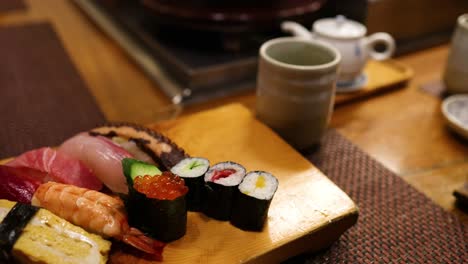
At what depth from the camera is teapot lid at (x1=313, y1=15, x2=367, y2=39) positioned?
5.11 feet

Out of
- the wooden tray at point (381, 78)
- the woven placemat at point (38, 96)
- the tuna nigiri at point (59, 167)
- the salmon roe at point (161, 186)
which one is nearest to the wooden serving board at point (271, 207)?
the salmon roe at point (161, 186)

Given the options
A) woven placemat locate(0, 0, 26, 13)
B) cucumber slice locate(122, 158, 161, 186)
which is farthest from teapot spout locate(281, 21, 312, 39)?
woven placemat locate(0, 0, 26, 13)

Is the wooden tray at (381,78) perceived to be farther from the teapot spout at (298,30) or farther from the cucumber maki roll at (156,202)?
the cucumber maki roll at (156,202)

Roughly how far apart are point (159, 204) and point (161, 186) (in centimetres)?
4

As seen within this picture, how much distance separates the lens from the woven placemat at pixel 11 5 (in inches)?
96.1

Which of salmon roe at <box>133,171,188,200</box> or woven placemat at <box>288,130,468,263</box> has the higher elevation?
salmon roe at <box>133,171,188,200</box>

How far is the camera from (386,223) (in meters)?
1.11

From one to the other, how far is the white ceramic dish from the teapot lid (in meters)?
0.40

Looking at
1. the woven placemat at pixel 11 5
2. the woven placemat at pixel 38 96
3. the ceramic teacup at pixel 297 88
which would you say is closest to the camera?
the ceramic teacup at pixel 297 88

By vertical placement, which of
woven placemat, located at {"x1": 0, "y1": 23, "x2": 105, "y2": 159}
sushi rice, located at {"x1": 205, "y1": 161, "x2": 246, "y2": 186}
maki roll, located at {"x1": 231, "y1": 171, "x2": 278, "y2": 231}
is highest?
sushi rice, located at {"x1": 205, "y1": 161, "x2": 246, "y2": 186}

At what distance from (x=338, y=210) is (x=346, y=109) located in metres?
0.74

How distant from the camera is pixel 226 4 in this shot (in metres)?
1.71

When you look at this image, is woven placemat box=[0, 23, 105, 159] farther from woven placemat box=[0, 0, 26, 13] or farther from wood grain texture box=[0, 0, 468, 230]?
woven placemat box=[0, 0, 26, 13]

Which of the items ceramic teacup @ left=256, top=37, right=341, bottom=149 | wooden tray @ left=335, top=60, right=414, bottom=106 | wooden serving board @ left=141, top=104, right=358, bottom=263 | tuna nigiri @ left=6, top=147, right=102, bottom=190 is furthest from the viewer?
wooden tray @ left=335, top=60, right=414, bottom=106
